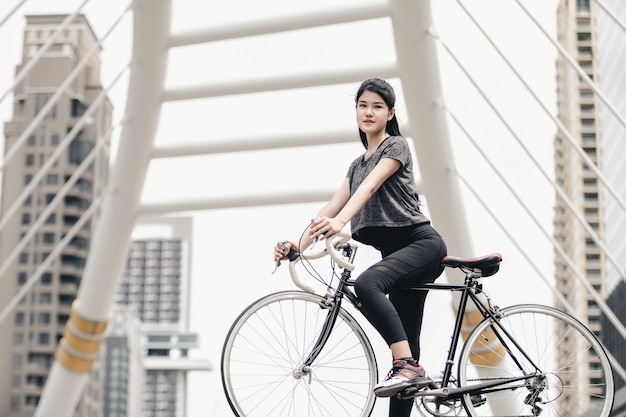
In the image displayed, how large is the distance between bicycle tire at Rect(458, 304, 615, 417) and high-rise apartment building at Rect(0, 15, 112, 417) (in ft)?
264

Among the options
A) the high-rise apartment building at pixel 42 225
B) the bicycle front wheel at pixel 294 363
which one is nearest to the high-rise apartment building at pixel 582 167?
the high-rise apartment building at pixel 42 225

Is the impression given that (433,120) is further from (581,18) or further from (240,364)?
(581,18)

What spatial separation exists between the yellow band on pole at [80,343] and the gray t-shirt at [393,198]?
26.5 ft

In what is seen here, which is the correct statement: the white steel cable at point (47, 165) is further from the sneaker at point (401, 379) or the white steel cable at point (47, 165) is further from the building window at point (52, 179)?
the building window at point (52, 179)

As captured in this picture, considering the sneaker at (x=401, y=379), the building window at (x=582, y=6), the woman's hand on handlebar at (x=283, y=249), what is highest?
the building window at (x=582, y=6)

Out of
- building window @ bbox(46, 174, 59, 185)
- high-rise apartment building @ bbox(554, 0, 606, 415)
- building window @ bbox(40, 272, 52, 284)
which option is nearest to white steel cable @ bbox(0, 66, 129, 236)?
building window @ bbox(40, 272, 52, 284)

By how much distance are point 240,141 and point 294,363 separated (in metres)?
6.34

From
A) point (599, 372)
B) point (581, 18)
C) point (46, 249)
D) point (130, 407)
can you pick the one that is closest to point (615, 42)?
point (581, 18)

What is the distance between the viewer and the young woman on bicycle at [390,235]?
379cm

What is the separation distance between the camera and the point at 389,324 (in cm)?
379

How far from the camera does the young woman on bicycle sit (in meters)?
3.79

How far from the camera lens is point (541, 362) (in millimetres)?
4105

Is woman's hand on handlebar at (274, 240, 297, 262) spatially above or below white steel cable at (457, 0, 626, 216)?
below

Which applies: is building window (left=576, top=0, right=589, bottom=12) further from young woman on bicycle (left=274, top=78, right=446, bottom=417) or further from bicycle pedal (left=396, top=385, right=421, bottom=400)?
bicycle pedal (left=396, top=385, right=421, bottom=400)
